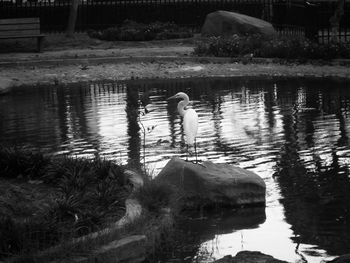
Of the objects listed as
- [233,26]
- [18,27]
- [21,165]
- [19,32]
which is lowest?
[21,165]

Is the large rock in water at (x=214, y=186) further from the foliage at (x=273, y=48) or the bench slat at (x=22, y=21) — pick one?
the bench slat at (x=22, y=21)

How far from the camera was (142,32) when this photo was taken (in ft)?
105

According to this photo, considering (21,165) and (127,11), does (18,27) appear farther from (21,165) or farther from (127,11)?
Result: (21,165)

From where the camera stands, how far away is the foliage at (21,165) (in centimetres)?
1055

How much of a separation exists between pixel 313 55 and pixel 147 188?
17015mm

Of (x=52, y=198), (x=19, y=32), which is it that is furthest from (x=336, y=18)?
(x=52, y=198)

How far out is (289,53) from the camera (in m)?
26.1

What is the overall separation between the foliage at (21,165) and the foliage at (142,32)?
70.0 feet

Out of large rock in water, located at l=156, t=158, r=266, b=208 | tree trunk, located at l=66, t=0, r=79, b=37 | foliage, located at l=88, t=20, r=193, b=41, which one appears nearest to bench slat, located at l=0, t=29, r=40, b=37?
tree trunk, located at l=66, t=0, r=79, b=37

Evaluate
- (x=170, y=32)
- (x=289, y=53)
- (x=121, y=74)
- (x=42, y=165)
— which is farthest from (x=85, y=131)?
(x=170, y=32)

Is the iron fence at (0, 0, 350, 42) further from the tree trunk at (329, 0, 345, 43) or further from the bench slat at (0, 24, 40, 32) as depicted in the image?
the tree trunk at (329, 0, 345, 43)

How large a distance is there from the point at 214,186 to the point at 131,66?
16.0 m

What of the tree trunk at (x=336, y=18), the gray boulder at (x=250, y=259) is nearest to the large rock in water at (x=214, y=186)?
the gray boulder at (x=250, y=259)

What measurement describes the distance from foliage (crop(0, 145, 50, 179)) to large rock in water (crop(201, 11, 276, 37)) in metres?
19.8
